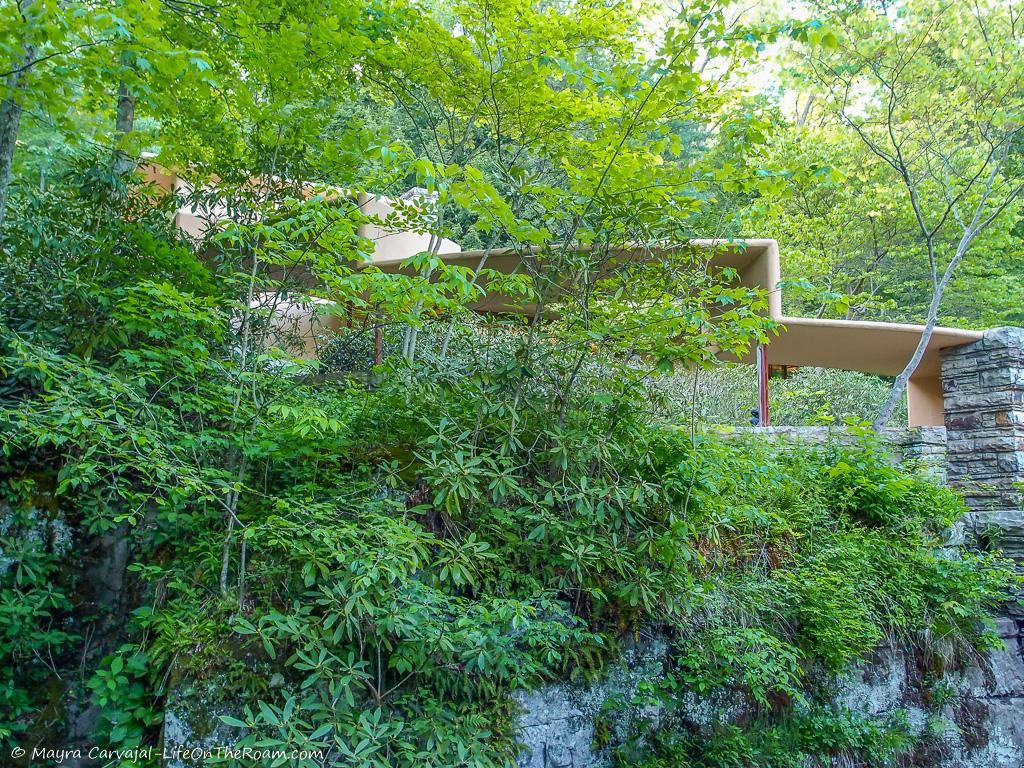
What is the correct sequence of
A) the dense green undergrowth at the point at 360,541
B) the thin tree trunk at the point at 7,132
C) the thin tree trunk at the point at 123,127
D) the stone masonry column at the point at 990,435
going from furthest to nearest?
the stone masonry column at the point at 990,435, the thin tree trunk at the point at 123,127, the thin tree trunk at the point at 7,132, the dense green undergrowth at the point at 360,541

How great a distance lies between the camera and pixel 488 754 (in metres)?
3.44

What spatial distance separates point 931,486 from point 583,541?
12.8 feet

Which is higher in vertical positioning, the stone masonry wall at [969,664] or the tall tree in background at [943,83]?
the tall tree in background at [943,83]

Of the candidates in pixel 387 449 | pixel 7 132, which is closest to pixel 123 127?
pixel 7 132

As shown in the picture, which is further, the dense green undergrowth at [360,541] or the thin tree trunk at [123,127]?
the thin tree trunk at [123,127]

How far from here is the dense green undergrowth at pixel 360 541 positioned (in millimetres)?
3258

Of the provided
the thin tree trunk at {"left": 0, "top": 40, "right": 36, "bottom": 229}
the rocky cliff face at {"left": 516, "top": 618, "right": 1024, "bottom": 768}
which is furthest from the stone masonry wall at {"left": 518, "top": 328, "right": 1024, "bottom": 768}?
the thin tree trunk at {"left": 0, "top": 40, "right": 36, "bottom": 229}

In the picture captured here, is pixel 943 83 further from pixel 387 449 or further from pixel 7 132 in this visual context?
pixel 7 132

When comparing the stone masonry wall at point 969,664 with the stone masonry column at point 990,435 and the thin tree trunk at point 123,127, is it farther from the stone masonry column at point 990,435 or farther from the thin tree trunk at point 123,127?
the thin tree trunk at point 123,127

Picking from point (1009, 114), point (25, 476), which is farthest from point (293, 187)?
point (1009, 114)

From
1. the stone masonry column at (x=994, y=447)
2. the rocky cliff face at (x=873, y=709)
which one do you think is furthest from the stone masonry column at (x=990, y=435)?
the rocky cliff face at (x=873, y=709)

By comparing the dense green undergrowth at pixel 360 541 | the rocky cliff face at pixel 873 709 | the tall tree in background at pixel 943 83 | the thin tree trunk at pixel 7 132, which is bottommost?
the rocky cliff face at pixel 873 709

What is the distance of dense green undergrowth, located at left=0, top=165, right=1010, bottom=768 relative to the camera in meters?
3.26

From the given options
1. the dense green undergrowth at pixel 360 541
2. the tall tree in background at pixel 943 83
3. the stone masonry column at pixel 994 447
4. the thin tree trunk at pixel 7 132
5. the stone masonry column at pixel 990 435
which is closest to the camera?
the dense green undergrowth at pixel 360 541
